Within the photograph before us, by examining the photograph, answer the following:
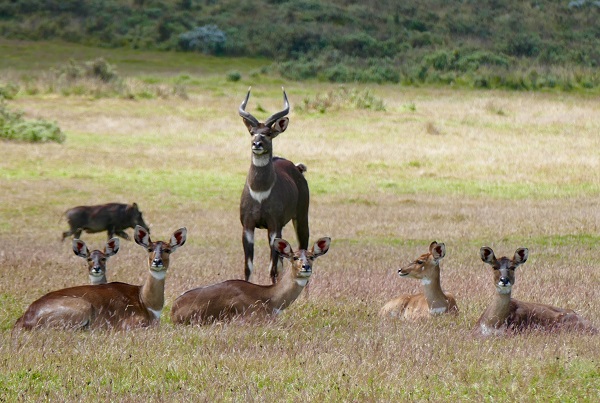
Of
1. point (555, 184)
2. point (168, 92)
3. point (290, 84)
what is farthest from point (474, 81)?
point (555, 184)

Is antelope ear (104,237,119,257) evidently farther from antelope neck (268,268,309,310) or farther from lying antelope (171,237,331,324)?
antelope neck (268,268,309,310)

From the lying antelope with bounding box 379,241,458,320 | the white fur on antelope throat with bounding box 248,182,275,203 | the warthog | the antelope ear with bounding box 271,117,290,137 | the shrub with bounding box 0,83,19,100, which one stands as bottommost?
the shrub with bounding box 0,83,19,100

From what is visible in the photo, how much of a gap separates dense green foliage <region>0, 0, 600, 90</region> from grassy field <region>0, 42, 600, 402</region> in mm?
11690

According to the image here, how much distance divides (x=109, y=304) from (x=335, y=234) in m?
10.6

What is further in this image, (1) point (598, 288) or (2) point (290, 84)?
(2) point (290, 84)

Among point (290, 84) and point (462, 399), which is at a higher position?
point (462, 399)

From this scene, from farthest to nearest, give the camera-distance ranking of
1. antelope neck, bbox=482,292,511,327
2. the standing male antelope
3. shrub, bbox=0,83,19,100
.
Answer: shrub, bbox=0,83,19,100 < the standing male antelope < antelope neck, bbox=482,292,511,327

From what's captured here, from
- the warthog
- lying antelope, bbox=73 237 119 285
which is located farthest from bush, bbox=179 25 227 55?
lying antelope, bbox=73 237 119 285

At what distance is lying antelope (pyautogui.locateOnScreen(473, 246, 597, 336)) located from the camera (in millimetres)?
9492

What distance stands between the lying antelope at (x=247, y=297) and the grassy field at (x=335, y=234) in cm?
22

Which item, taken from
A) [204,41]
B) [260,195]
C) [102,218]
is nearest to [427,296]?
[260,195]

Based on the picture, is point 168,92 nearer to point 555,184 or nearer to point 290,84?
point 290,84

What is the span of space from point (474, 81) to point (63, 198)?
36184mm

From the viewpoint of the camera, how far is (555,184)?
27.0m
